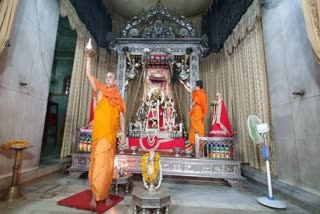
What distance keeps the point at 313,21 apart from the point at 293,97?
3.47ft

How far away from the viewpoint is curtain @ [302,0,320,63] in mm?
1832

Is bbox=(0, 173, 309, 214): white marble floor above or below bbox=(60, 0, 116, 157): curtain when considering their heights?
below

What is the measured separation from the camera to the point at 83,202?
2.09 metres

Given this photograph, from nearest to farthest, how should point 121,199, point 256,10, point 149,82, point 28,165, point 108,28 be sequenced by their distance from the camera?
1. point 121,199
2. point 28,165
3. point 256,10
4. point 149,82
5. point 108,28

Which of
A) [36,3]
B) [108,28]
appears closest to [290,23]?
[36,3]

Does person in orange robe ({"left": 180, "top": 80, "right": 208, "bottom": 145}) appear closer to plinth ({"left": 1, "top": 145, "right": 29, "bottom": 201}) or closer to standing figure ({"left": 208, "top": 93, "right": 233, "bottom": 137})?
standing figure ({"left": 208, "top": 93, "right": 233, "bottom": 137})

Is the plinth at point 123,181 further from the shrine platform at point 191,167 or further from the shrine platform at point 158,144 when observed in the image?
the shrine platform at point 158,144

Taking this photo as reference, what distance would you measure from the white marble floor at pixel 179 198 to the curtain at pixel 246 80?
2.81 feet

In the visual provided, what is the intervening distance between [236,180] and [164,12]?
497 centimetres

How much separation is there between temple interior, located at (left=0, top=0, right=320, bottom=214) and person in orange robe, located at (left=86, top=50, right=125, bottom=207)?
5.9 inches

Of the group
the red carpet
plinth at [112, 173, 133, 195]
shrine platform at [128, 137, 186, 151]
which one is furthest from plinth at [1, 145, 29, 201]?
shrine platform at [128, 137, 186, 151]

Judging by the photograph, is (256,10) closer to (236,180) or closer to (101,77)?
(236,180)

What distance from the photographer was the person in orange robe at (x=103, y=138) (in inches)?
74.5

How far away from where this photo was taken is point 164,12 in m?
5.18
